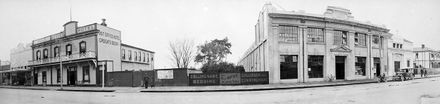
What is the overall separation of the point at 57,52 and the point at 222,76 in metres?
24.0

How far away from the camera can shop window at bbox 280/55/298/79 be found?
77.6 feet

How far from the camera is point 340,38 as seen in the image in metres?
26.5

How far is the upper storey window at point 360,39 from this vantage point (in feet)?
91.1

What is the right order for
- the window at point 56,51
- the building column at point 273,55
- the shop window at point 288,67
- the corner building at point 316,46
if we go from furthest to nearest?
1. the window at point 56,51
2. the shop window at point 288,67
3. the corner building at point 316,46
4. the building column at point 273,55

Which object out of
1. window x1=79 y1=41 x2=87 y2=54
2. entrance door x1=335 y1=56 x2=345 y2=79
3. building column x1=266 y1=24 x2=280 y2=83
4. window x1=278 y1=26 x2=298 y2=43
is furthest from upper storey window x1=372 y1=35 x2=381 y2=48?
window x1=79 y1=41 x2=87 y2=54

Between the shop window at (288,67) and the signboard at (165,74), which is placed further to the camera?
the signboard at (165,74)

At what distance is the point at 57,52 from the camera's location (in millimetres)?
32844

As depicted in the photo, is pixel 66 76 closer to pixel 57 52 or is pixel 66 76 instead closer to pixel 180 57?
pixel 57 52

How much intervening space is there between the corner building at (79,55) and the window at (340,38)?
80.6 feet

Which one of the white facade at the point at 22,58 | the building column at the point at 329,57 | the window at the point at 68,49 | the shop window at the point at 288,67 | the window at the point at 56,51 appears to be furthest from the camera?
the white facade at the point at 22,58

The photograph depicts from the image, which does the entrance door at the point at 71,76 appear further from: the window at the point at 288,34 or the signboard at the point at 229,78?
the window at the point at 288,34

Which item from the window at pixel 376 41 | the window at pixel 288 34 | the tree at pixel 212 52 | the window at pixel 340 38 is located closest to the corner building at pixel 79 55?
the tree at pixel 212 52

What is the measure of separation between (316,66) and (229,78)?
9072 millimetres

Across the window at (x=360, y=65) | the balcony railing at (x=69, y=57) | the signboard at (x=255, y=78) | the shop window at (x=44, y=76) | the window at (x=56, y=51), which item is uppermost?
the window at (x=56, y=51)
